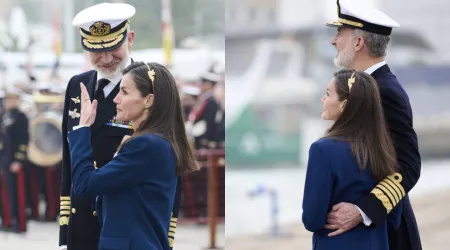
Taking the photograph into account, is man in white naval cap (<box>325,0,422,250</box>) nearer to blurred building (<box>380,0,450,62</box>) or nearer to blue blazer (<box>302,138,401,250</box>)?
blue blazer (<box>302,138,401,250</box>)

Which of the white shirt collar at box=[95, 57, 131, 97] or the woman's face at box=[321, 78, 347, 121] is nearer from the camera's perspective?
the woman's face at box=[321, 78, 347, 121]

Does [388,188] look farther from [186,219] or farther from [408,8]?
[408,8]

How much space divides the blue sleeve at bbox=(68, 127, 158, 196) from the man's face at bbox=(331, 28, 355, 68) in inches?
29.9

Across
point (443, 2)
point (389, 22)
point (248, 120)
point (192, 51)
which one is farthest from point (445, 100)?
point (389, 22)

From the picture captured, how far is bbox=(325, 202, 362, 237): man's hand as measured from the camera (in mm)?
3084

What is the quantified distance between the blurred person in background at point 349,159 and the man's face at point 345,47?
217 millimetres

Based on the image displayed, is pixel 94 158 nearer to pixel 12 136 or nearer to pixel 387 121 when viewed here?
pixel 387 121

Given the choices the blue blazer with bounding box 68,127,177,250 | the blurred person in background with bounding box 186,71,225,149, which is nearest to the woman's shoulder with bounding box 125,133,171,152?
the blue blazer with bounding box 68,127,177,250

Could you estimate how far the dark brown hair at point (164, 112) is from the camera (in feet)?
10.2

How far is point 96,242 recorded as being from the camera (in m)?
3.50

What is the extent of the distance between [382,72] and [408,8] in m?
13.7

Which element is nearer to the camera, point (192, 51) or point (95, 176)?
point (95, 176)

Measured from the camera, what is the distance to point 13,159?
36.6ft

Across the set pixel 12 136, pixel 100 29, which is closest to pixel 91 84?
pixel 100 29
